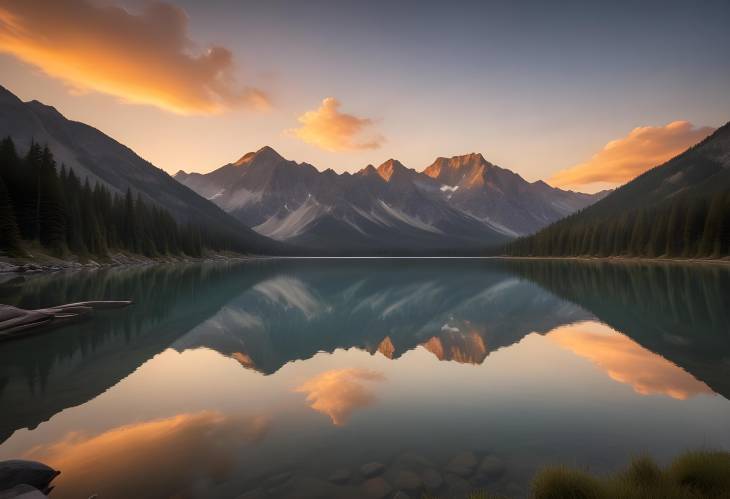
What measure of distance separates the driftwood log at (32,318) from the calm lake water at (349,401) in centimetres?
197

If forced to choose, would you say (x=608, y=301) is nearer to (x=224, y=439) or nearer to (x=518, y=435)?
(x=518, y=435)

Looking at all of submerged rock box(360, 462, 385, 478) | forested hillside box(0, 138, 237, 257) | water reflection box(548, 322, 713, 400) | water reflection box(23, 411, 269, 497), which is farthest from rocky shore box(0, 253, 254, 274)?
water reflection box(548, 322, 713, 400)

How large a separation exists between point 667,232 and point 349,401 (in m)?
150

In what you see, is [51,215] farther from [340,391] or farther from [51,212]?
[340,391]

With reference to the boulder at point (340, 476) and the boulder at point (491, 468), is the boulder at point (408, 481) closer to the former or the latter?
the boulder at point (340, 476)

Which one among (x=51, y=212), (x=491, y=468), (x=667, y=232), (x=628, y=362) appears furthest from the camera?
(x=667, y=232)

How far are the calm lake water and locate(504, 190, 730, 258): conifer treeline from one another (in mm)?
101069

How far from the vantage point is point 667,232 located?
426 ft

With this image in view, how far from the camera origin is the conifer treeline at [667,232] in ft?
368

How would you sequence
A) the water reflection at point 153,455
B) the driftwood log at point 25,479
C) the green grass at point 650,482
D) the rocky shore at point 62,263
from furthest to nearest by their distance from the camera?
the rocky shore at point 62,263 < the water reflection at point 153,455 < the driftwood log at point 25,479 < the green grass at point 650,482

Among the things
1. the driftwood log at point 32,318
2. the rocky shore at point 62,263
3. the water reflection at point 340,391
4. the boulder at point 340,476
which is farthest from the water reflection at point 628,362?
the rocky shore at point 62,263

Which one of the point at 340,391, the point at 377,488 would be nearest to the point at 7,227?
the point at 340,391

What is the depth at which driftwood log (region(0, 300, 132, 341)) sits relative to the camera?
90.3ft

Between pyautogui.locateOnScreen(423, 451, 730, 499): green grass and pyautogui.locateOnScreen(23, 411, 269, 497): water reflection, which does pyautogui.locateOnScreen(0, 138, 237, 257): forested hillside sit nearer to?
pyautogui.locateOnScreen(23, 411, 269, 497): water reflection
